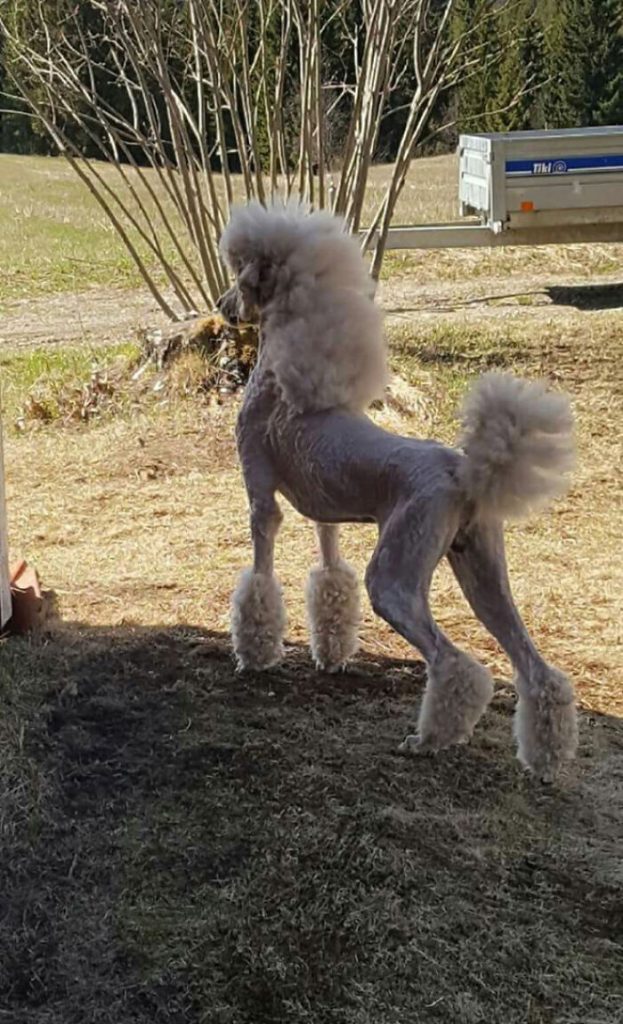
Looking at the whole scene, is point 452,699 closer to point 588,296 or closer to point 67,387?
point 67,387

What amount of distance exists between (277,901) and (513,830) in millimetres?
620

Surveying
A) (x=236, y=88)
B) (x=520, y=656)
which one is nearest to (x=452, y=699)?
(x=520, y=656)

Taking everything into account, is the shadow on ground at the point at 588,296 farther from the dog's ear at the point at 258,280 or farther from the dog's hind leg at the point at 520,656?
the dog's hind leg at the point at 520,656

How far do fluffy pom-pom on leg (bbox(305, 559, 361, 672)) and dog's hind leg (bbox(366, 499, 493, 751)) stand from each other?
588 millimetres

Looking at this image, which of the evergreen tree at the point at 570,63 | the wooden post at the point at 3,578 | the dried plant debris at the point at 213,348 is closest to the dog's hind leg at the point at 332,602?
the wooden post at the point at 3,578

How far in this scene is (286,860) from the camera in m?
2.67

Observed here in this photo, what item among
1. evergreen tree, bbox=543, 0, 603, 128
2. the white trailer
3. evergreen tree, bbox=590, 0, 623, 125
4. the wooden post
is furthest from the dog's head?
evergreen tree, bbox=590, 0, 623, 125

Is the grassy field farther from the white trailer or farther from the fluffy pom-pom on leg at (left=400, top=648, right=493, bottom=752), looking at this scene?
the white trailer

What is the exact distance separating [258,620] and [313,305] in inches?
36.5

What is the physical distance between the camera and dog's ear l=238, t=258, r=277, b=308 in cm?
315

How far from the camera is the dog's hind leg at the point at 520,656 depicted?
9.55ft

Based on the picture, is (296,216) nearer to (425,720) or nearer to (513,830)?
(425,720)

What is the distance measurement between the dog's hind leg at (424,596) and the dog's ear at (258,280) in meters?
0.73

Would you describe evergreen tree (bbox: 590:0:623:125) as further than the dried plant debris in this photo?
Yes
